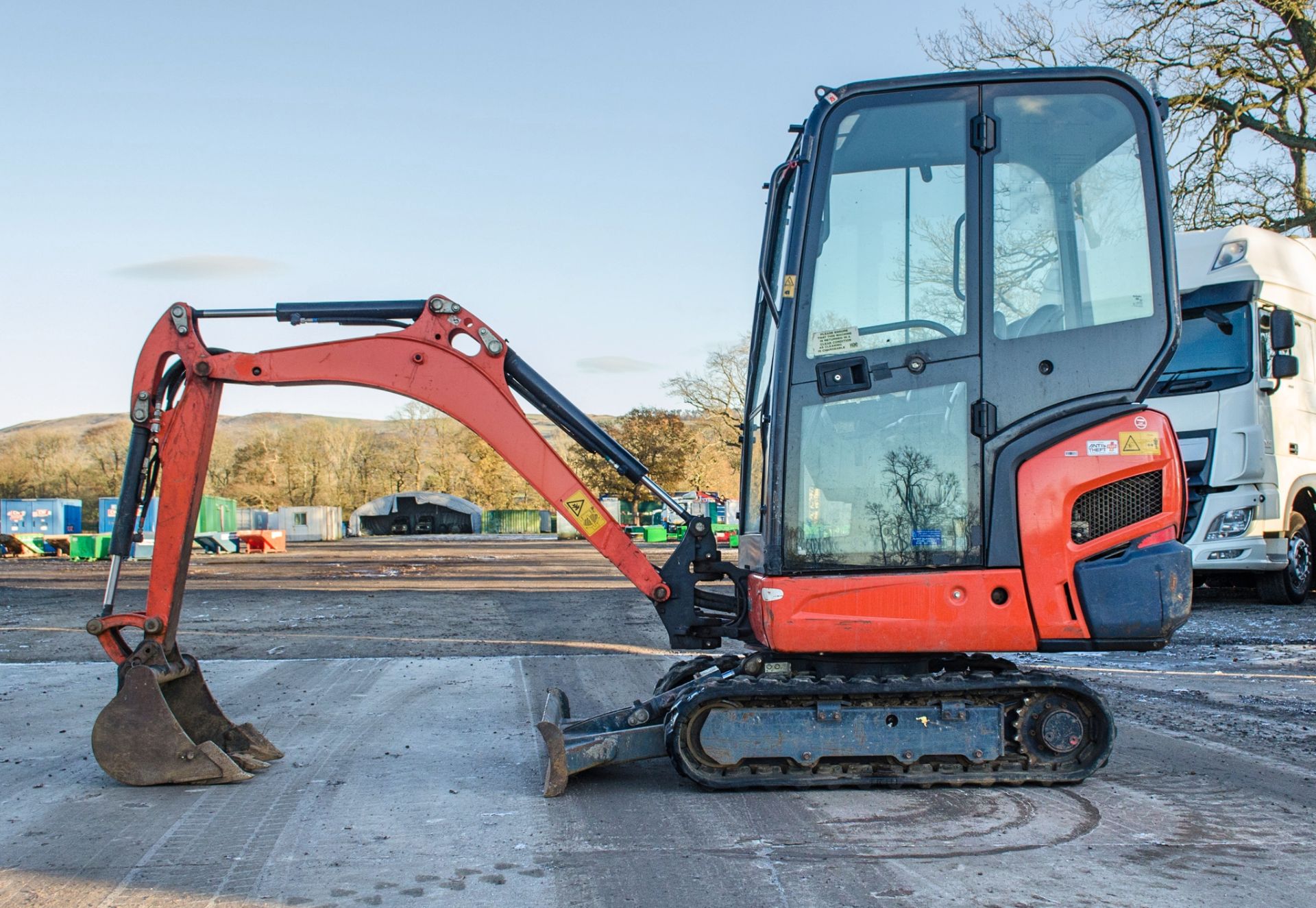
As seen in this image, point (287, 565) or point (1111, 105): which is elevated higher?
point (1111, 105)

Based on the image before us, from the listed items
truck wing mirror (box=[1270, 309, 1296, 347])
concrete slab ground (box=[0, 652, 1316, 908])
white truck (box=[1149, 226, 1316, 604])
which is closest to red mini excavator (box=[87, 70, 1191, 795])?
concrete slab ground (box=[0, 652, 1316, 908])

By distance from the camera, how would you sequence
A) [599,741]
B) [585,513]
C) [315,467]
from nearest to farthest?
[599,741] < [585,513] < [315,467]

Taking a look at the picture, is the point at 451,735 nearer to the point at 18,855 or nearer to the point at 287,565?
the point at 18,855

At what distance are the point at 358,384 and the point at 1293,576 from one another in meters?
12.3

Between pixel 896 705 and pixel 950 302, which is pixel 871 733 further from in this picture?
pixel 950 302

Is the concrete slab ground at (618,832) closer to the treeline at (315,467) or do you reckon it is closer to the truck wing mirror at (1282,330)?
the truck wing mirror at (1282,330)

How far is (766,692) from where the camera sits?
16.6 feet

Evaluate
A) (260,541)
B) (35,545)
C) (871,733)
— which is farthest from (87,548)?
(871,733)

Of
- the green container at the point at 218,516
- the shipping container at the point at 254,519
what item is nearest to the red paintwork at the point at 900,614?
the green container at the point at 218,516

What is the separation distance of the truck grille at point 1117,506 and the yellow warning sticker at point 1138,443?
0.12m

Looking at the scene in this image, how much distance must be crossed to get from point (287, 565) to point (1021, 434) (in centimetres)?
2946

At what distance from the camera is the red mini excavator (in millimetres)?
5031

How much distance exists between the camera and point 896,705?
16.8ft

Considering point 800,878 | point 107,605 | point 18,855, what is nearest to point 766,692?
point 800,878
